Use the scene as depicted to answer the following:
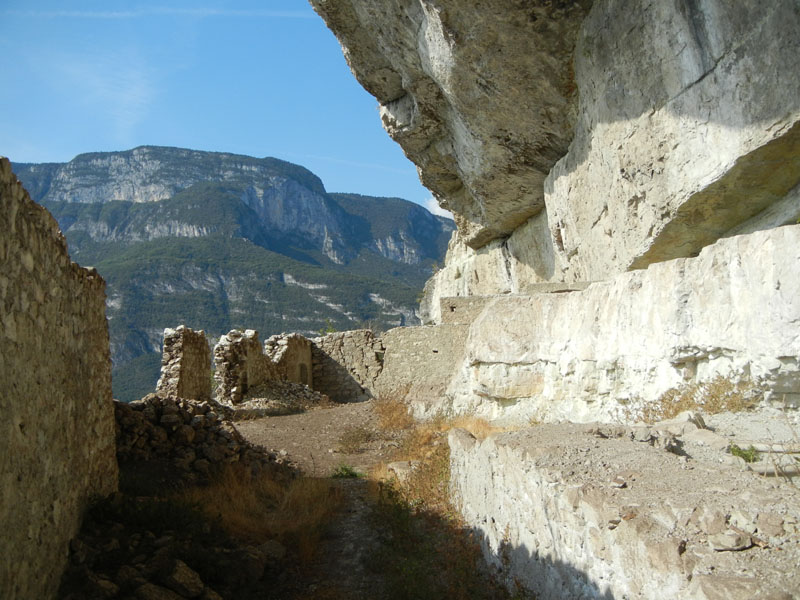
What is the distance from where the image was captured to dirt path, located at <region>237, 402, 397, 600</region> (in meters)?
5.33

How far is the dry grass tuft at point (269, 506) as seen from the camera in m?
5.95

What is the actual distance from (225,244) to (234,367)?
76.9 meters

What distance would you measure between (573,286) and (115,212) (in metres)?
109

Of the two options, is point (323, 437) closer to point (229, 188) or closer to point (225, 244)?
point (225, 244)

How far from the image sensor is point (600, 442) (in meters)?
4.67

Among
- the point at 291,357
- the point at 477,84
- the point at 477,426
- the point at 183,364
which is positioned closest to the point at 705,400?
the point at 477,426

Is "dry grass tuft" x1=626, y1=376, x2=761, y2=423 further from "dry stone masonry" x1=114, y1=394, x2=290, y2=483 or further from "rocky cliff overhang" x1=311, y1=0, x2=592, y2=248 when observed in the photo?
"rocky cliff overhang" x1=311, y1=0, x2=592, y2=248

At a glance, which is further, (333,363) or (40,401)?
(333,363)

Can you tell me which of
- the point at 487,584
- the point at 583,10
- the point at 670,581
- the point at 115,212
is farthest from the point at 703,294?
the point at 115,212

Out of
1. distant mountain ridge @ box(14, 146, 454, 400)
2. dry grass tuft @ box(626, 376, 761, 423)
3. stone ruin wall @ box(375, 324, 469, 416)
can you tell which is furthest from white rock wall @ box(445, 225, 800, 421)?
distant mountain ridge @ box(14, 146, 454, 400)

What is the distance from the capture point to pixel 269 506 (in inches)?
275

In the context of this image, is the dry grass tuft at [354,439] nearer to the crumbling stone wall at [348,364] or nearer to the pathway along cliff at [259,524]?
the pathway along cliff at [259,524]

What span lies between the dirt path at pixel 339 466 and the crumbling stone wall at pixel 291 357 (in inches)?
126

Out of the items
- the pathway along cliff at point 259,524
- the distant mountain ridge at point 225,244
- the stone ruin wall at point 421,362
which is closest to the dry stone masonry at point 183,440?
the pathway along cliff at point 259,524
